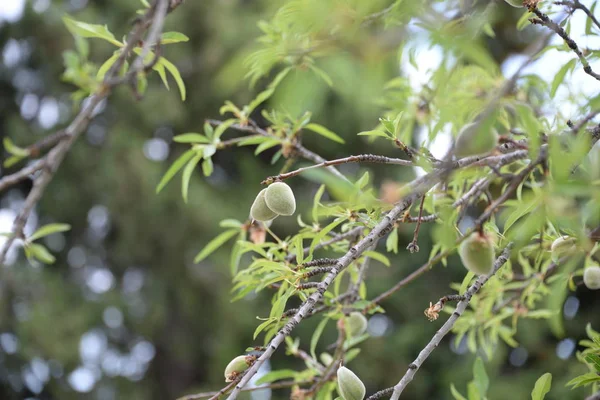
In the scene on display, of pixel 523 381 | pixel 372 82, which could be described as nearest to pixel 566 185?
pixel 372 82

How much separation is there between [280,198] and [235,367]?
206 millimetres

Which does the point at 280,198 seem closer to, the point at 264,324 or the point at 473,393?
the point at 264,324

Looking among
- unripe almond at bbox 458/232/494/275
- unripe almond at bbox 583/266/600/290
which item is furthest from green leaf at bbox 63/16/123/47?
unripe almond at bbox 583/266/600/290

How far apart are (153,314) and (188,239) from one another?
0.54m

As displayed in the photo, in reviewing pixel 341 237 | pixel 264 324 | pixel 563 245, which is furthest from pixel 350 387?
pixel 563 245

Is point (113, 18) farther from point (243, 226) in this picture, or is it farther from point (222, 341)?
point (243, 226)

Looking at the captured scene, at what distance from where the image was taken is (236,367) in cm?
69

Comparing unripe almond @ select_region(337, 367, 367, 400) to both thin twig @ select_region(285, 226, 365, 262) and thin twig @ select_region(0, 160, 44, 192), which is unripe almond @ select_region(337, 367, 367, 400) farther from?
thin twig @ select_region(0, 160, 44, 192)

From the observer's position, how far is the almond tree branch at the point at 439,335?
62 cm

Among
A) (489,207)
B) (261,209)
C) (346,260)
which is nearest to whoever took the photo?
(489,207)

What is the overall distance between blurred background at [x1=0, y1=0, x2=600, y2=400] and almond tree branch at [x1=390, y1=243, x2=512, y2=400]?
9.25ft

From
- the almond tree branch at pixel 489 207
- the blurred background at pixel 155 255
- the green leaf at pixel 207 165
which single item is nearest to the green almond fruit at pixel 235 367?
the almond tree branch at pixel 489 207

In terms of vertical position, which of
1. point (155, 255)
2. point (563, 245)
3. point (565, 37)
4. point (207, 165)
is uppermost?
point (565, 37)

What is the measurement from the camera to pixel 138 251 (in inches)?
161
